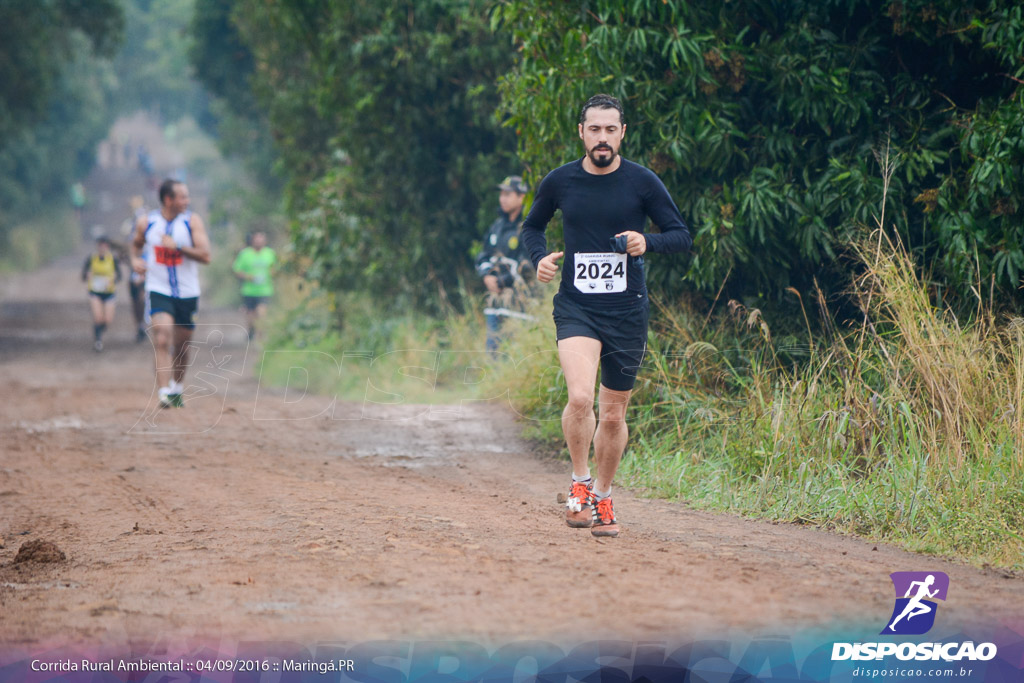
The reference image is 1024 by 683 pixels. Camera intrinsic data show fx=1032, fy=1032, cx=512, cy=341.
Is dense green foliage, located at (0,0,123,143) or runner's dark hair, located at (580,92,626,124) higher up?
dense green foliage, located at (0,0,123,143)

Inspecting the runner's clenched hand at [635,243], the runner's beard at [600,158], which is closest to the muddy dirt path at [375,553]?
the runner's clenched hand at [635,243]

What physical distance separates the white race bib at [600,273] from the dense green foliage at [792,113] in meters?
2.66

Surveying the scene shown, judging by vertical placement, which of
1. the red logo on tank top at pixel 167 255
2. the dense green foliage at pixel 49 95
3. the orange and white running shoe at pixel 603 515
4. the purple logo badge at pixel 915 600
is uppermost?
the dense green foliage at pixel 49 95

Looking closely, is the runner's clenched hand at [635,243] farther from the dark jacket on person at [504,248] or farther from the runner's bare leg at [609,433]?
the dark jacket on person at [504,248]

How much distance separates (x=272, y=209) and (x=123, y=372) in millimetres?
13594

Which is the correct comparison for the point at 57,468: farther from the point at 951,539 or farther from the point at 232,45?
the point at 232,45

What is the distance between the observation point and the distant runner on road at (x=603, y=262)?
5.25 m

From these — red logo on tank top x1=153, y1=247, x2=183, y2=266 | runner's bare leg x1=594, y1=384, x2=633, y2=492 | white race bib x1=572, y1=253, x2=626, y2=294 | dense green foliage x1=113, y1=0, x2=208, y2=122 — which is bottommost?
runner's bare leg x1=594, y1=384, x2=633, y2=492

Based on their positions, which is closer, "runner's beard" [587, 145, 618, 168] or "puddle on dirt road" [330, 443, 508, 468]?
"runner's beard" [587, 145, 618, 168]

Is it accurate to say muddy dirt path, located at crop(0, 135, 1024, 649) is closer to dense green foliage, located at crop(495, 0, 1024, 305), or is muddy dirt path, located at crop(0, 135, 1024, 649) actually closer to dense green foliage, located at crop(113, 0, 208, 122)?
dense green foliage, located at crop(495, 0, 1024, 305)

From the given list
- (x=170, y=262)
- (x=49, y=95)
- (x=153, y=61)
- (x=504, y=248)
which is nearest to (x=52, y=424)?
(x=170, y=262)

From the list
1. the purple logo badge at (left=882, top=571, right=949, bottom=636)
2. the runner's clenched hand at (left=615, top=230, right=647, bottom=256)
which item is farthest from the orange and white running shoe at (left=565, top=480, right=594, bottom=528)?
the purple logo badge at (left=882, top=571, right=949, bottom=636)

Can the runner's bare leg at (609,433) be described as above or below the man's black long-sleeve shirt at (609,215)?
below

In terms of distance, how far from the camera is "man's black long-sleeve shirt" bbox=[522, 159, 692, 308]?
5.27 m
